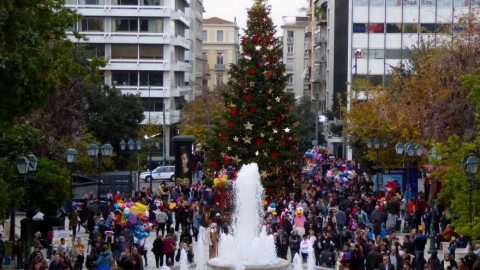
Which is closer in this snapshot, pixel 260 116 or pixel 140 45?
pixel 260 116

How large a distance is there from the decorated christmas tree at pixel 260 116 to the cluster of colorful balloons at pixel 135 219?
486 inches

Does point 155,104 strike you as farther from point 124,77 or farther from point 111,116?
point 111,116

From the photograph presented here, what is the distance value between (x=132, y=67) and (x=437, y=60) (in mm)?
45977

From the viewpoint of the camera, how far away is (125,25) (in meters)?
83.5

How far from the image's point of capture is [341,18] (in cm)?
9169

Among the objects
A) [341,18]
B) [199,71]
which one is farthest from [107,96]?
[199,71]

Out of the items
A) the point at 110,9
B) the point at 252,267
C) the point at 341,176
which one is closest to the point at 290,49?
the point at 110,9

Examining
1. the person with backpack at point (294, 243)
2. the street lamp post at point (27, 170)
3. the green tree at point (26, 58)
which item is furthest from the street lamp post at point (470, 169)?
the street lamp post at point (27, 170)

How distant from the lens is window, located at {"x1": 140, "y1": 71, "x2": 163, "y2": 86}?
84625 millimetres

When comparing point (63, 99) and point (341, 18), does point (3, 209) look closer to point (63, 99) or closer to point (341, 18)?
point (63, 99)

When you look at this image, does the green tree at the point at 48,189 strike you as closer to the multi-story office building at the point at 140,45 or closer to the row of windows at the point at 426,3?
the multi-story office building at the point at 140,45

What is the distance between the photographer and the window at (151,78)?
84.6 m

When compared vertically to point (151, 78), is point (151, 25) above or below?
above

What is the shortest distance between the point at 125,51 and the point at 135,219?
54424 millimetres
